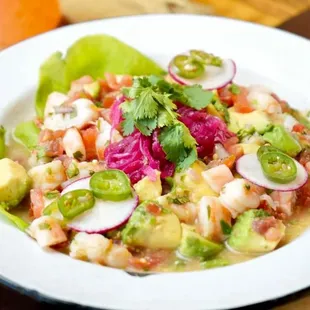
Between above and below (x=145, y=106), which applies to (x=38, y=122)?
below

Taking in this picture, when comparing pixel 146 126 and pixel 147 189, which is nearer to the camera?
pixel 147 189

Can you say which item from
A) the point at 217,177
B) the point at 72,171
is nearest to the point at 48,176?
the point at 72,171

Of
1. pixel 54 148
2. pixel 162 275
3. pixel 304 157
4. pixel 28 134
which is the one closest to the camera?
pixel 162 275

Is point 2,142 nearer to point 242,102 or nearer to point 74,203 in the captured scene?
point 74,203

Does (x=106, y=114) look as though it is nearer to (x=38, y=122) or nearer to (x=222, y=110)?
(x=38, y=122)

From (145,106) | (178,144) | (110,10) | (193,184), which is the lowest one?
(110,10)

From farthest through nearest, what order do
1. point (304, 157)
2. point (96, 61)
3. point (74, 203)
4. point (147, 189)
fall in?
point (96, 61) → point (304, 157) → point (147, 189) → point (74, 203)
